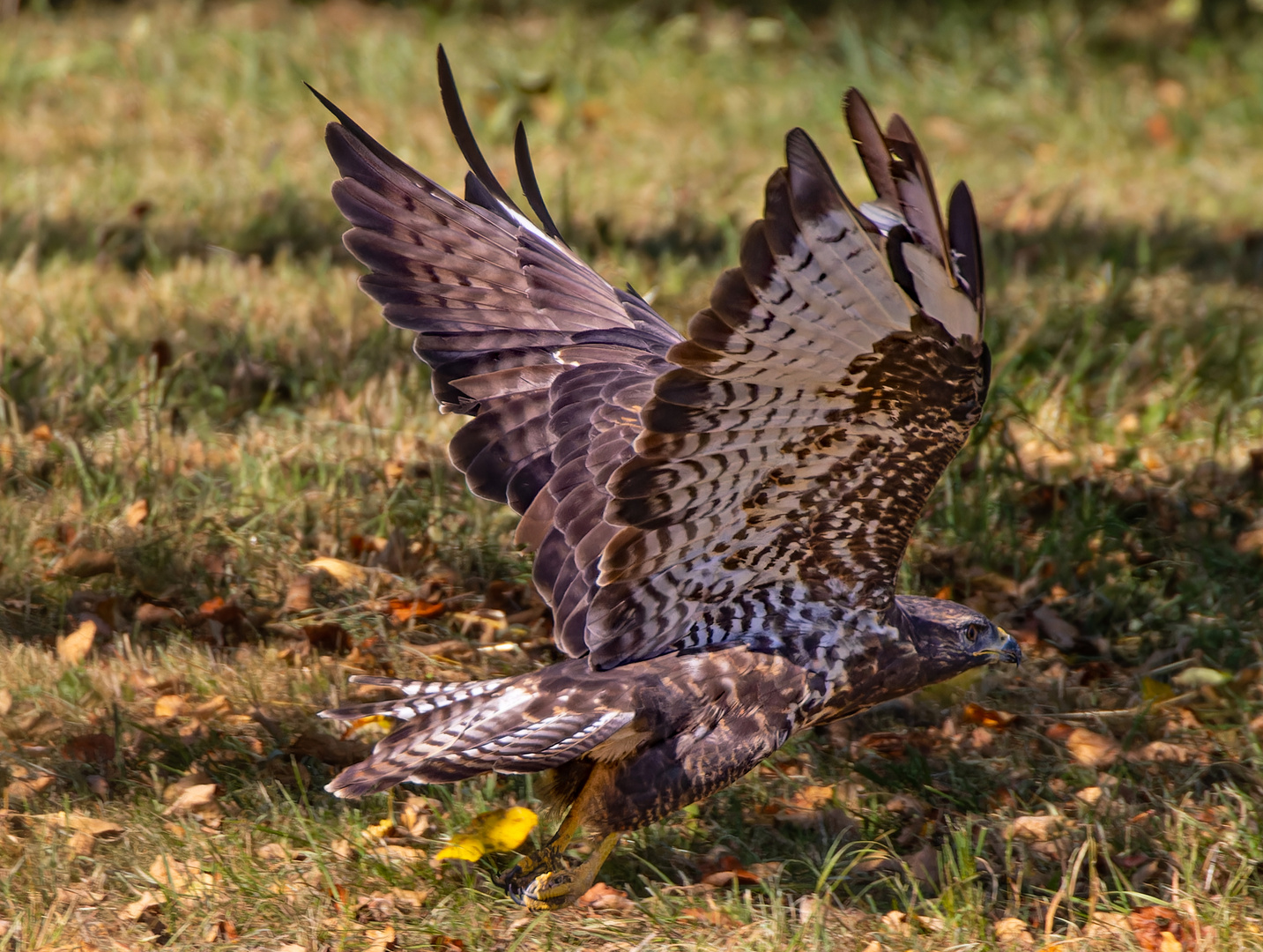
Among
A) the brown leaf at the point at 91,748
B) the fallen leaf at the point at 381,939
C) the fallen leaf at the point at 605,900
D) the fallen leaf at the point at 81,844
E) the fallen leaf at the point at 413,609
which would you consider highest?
the fallen leaf at the point at 413,609

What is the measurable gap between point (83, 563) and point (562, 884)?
205 centimetres

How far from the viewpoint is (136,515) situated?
4.85m

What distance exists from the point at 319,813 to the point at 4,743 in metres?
0.92

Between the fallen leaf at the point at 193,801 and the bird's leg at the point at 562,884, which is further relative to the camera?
the fallen leaf at the point at 193,801

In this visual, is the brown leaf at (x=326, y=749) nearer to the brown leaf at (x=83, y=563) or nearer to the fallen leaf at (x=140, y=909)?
the fallen leaf at (x=140, y=909)

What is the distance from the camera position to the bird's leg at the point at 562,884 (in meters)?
3.49

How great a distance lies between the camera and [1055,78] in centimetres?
950

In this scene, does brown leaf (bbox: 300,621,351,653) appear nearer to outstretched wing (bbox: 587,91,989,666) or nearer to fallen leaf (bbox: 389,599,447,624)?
fallen leaf (bbox: 389,599,447,624)

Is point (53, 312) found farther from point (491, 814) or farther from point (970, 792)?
point (970, 792)

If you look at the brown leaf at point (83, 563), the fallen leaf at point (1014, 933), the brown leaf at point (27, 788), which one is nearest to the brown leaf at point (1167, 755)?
the fallen leaf at point (1014, 933)

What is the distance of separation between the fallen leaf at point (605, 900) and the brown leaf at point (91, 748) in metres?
1.37

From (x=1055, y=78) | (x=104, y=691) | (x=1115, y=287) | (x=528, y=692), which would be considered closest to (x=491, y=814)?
(x=528, y=692)

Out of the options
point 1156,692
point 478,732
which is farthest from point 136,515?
point 1156,692

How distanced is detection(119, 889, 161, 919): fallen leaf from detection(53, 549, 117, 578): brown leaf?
152 cm
